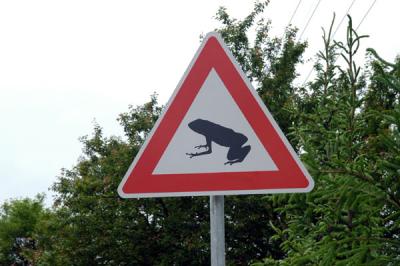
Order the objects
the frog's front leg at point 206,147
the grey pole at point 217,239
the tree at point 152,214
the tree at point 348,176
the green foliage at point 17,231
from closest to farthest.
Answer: the grey pole at point 217,239
the frog's front leg at point 206,147
the tree at point 348,176
the tree at point 152,214
the green foliage at point 17,231

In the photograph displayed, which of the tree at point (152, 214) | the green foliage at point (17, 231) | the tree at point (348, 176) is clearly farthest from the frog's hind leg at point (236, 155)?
the green foliage at point (17, 231)

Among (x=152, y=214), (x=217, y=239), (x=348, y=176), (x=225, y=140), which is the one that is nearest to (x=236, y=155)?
(x=225, y=140)

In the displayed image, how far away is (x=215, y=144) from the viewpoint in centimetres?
346

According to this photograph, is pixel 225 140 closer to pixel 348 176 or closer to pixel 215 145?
pixel 215 145

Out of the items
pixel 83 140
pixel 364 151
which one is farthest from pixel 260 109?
pixel 83 140

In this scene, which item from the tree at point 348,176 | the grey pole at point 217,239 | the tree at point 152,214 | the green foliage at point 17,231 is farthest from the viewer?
the green foliage at point 17,231

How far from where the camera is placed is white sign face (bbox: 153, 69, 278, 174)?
11.4ft

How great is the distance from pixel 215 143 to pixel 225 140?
0.16 feet

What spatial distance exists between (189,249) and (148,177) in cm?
1640

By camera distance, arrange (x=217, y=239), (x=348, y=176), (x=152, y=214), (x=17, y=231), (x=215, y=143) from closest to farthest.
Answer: (x=217, y=239) → (x=215, y=143) → (x=348, y=176) → (x=152, y=214) → (x=17, y=231)

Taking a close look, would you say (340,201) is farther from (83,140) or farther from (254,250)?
(83,140)

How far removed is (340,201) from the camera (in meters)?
4.96

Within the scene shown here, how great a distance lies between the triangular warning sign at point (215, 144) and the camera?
3.47 metres

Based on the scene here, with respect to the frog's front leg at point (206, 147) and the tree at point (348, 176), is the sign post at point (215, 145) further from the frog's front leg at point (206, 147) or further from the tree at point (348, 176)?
the tree at point (348, 176)
